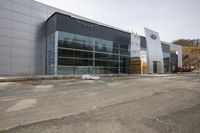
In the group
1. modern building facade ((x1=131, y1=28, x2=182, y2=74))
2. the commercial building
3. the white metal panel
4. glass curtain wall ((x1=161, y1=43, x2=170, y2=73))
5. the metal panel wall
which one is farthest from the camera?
glass curtain wall ((x1=161, y1=43, x2=170, y2=73))

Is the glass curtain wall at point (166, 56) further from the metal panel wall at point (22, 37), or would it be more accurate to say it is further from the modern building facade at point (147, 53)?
the metal panel wall at point (22, 37)

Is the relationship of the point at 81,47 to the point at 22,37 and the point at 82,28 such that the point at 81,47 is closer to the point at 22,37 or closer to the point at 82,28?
the point at 82,28

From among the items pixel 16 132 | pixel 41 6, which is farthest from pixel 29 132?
pixel 41 6

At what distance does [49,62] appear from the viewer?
1043 inches

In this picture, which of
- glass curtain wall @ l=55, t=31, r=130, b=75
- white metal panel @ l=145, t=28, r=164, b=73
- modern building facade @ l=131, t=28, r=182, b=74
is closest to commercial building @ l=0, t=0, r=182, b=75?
glass curtain wall @ l=55, t=31, r=130, b=75

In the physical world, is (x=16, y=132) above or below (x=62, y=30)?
below

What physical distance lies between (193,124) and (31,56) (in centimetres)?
→ 2600

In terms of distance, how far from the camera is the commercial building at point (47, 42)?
949 inches

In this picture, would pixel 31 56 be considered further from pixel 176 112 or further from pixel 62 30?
pixel 176 112

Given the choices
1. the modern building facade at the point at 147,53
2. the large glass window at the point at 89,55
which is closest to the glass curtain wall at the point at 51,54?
the large glass window at the point at 89,55

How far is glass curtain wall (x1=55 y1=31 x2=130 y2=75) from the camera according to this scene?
84.4ft

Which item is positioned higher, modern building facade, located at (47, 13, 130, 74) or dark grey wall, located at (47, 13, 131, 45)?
dark grey wall, located at (47, 13, 131, 45)

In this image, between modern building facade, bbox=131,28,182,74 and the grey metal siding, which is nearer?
the grey metal siding

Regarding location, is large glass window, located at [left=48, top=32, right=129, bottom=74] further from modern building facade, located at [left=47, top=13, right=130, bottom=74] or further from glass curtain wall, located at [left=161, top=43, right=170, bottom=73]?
glass curtain wall, located at [left=161, top=43, right=170, bottom=73]
